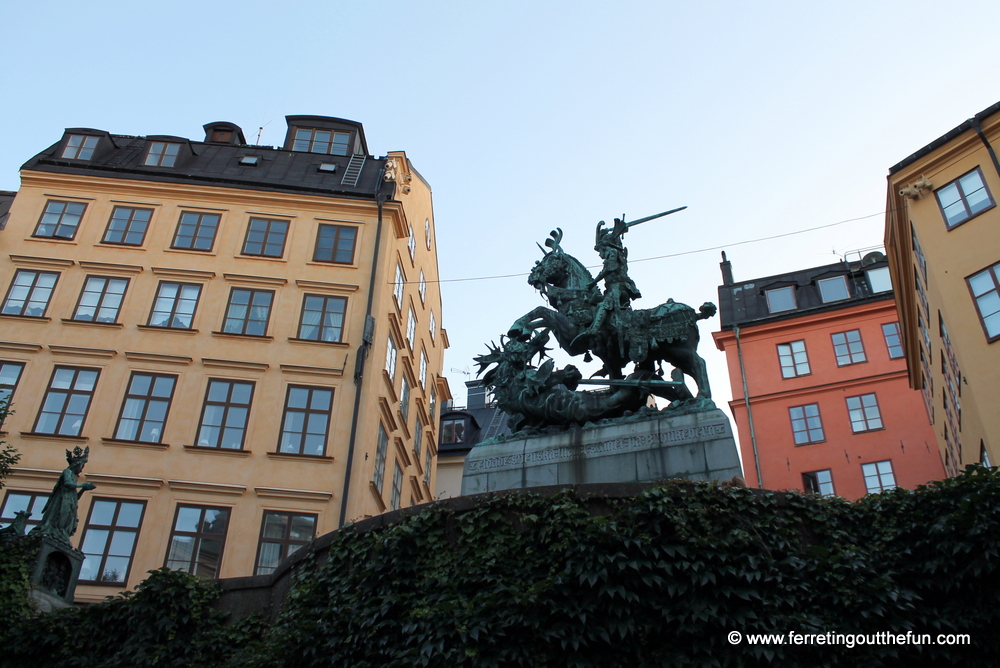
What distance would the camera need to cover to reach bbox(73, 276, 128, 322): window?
87.8ft

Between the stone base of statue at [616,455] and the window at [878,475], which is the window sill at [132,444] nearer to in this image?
the stone base of statue at [616,455]

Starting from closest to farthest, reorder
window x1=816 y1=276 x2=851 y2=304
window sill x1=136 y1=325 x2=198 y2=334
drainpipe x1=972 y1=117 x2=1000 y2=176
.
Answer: drainpipe x1=972 y1=117 x2=1000 y2=176 < window sill x1=136 y1=325 x2=198 y2=334 < window x1=816 y1=276 x2=851 y2=304

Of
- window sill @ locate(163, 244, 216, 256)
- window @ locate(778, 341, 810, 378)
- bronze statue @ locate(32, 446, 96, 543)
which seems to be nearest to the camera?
bronze statue @ locate(32, 446, 96, 543)

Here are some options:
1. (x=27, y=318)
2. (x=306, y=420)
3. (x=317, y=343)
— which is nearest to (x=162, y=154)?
(x=27, y=318)

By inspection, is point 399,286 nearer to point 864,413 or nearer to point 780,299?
point 780,299

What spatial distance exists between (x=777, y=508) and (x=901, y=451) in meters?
24.5

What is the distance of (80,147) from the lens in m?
31.9

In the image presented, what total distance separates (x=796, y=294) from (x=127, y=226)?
27.4 metres

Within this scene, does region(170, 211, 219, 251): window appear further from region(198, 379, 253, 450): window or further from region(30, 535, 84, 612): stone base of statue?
region(30, 535, 84, 612): stone base of statue

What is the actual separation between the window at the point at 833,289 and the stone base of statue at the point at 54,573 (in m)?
31.2

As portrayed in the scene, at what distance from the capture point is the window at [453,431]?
41850mm

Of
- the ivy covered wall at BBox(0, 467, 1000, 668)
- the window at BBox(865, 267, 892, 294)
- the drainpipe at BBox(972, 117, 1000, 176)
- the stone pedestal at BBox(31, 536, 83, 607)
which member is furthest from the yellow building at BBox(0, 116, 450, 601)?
the window at BBox(865, 267, 892, 294)

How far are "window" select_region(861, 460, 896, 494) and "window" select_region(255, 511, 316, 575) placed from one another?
20.6 meters

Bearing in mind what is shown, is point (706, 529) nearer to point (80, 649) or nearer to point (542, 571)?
point (542, 571)
